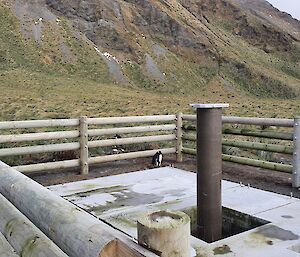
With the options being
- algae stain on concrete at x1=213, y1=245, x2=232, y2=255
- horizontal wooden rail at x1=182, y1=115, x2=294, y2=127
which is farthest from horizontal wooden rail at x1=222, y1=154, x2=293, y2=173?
algae stain on concrete at x1=213, y1=245, x2=232, y2=255

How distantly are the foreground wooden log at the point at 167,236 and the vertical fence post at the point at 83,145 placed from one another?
4906 mm

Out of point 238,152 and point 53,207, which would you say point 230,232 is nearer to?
point 53,207

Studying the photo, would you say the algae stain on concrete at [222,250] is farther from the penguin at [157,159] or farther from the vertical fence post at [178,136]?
the vertical fence post at [178,136]

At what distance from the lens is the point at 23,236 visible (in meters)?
2.29

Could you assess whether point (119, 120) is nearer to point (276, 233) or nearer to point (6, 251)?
point (276, 233)

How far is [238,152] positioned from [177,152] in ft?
7.52

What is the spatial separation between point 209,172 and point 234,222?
2.92ft

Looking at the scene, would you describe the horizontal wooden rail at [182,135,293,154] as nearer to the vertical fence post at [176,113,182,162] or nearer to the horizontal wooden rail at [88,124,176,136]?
the vertical fence post at [176,113,182,162]

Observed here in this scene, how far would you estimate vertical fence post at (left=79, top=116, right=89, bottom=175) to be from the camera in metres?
6.53

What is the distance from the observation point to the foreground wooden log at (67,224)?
1425mm

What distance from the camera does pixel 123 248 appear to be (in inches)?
55.3

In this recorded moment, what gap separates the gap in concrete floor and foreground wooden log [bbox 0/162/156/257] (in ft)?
7.87

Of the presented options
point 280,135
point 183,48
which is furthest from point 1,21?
point 280,135

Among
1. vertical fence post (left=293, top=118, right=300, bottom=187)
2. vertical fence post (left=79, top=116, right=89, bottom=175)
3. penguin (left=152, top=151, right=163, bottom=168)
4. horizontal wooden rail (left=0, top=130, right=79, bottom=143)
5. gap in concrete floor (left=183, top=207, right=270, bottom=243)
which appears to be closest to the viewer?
gap in concrete floor (left=183, top=207, right=270, bottom=243)
